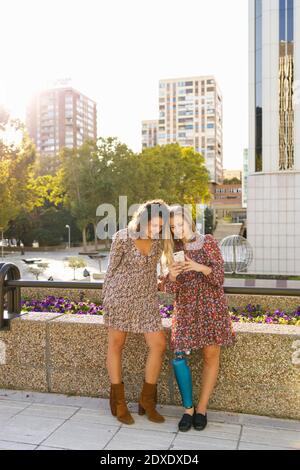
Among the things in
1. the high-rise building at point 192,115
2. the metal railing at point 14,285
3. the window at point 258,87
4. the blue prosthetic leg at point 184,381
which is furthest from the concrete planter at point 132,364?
the high-rise building at point 192,115

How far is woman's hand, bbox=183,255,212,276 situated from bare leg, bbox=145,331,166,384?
601mm

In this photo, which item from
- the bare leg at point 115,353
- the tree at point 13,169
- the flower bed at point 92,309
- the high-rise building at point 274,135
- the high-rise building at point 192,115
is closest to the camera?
the bare leg at point 115,353

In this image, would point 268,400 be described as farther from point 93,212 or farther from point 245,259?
point 93,212

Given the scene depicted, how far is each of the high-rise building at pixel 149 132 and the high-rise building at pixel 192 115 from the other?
933 centimetres

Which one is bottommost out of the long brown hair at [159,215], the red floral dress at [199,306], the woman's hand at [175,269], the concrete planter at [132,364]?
the concrete planter at [132,364]

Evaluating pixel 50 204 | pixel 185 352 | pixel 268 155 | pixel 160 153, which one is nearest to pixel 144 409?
pixel 185 352

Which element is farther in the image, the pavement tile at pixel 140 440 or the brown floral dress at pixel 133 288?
the brown floral dress at pixel 133 288

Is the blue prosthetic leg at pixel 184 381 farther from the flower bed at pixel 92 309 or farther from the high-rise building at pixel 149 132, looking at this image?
the high-rise building at pixel 149 132

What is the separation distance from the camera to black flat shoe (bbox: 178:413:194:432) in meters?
3.77

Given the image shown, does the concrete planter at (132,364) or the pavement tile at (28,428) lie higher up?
the concrete planter at (132,364)

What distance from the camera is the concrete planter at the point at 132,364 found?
4070 mm

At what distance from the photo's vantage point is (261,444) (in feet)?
11.7

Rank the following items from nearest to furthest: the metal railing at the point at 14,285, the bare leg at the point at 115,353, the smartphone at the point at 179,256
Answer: the smartphone at the point at 179,256, the bare leg at the point at 115,353, the metal railing at the point at 14,285
